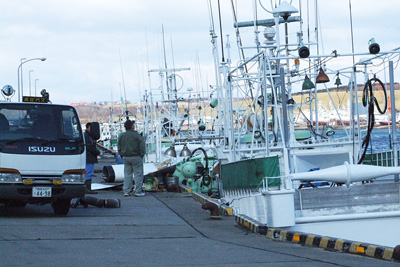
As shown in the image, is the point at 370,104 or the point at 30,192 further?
the point at 30,192

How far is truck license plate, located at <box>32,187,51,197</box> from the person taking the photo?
14109 mm

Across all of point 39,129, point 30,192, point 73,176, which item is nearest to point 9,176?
point 30,192

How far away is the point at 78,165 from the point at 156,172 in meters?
10.7

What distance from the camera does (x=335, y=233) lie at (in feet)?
39.2

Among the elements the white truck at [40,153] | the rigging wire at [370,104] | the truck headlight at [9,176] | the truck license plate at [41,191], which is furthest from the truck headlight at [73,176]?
the rigging wire at [370,104]

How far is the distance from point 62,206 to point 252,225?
445 cm

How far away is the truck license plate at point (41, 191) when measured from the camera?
46.3 ft

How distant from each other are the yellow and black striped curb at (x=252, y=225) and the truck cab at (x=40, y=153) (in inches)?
124

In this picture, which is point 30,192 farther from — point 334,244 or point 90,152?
point 334,244

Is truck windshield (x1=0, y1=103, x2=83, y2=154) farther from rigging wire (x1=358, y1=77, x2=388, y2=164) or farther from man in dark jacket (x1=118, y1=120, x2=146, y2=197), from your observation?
rigging wire (x1=358, y1=77, x2=388, y2=164)

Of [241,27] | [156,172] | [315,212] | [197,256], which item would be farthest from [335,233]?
[156,172]

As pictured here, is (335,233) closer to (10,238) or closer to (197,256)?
(197,256)

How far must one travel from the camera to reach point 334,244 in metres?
10.4

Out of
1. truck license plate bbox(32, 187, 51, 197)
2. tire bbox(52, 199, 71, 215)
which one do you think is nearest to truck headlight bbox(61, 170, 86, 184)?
truck license plate bbox(32, 187, 51, 197)
